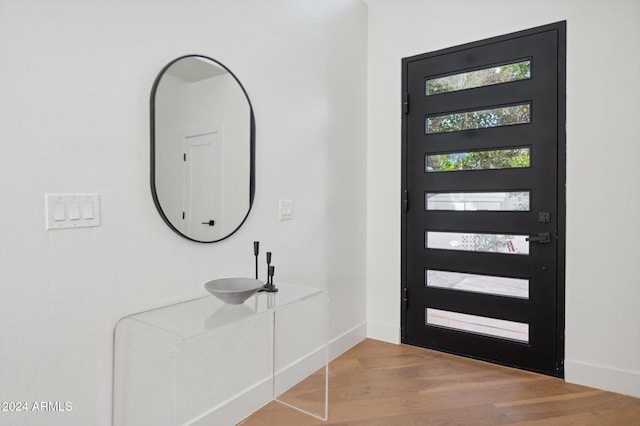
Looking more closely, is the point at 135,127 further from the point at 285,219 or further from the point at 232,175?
the point at 285,219

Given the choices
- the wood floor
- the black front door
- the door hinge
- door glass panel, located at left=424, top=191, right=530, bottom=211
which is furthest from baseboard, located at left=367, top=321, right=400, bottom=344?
door glass panel, located at left=424, top=191, right=530, bottom=211

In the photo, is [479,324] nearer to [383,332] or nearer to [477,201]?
[383,332]

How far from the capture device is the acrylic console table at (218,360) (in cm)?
140

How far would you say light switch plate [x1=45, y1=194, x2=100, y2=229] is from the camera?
1226mm

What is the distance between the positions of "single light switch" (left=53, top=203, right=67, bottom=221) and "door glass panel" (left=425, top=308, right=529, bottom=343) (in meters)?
2.52

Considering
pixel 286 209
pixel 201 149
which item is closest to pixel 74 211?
pixel 201 149

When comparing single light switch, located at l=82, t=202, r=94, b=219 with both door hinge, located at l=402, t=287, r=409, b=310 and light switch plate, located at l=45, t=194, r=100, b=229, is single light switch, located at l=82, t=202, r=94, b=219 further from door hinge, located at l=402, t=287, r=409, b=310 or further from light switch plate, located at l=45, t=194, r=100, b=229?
door hinge, located at l=402, t=287, r=409, b=310

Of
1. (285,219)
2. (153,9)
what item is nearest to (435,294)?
(285,219)

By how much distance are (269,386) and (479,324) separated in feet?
5.28

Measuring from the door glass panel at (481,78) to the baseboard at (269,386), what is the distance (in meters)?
2.05

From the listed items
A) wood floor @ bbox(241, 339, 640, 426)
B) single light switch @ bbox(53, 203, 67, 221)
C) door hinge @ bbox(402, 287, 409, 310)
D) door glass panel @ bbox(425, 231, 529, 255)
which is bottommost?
wood floor @ bbox(241, 339, 640, 426)

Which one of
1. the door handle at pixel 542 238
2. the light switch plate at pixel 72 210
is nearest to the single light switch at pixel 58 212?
the light switch plate at pixel 72 210

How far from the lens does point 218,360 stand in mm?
1828

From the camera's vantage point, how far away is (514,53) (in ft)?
8.43
